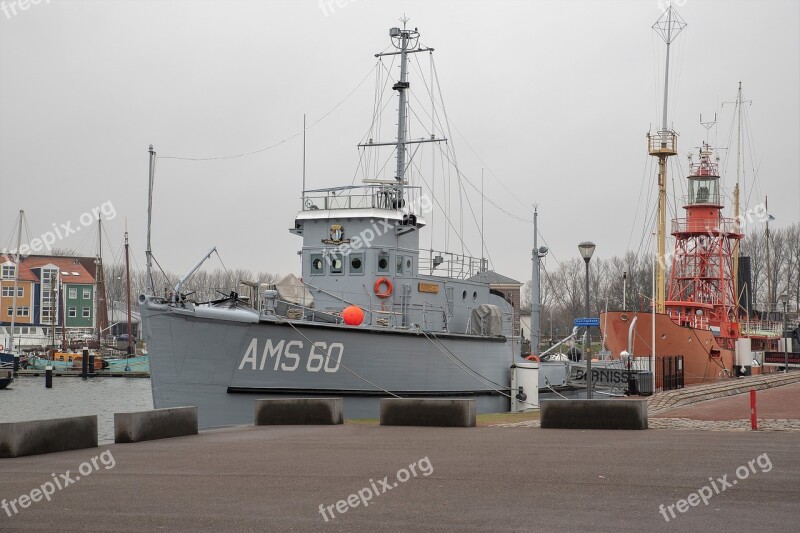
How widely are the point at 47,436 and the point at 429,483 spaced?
6.84 meters

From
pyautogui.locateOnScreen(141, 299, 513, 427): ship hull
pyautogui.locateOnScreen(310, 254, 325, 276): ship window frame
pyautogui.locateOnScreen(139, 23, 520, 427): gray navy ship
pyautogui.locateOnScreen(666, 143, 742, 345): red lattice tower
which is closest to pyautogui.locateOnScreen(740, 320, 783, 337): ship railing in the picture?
pyautogui.locateOnScreen(666, 143, 742, 345): red lattice tower

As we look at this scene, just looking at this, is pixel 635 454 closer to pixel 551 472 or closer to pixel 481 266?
pixel 551 472

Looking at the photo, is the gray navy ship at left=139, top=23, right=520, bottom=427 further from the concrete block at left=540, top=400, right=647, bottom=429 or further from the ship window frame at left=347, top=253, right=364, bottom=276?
the concrete block at left=540, top=400, right=647, bottom=429

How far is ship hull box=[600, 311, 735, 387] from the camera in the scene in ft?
113

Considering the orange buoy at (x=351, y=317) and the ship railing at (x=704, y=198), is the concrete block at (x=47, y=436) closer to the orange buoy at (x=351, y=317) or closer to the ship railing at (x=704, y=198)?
the orange buoy at (x=351, y=317)

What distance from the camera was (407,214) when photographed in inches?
1093

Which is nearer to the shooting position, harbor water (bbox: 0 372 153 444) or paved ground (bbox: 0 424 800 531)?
paved ground (bbox: 0 424 800 531)

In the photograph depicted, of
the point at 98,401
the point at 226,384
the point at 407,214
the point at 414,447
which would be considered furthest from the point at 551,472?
the point at 98,401

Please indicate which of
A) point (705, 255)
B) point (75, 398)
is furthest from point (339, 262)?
point (75, 398)

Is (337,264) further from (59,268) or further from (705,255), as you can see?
(59,268)

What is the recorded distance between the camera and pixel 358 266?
27.2 metres

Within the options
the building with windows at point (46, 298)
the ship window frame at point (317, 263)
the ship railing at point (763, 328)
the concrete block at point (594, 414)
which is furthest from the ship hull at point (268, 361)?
the building with windows at point (46, 298)

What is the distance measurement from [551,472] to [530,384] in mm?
17740

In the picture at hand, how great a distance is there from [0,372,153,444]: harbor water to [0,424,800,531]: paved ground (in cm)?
1815
